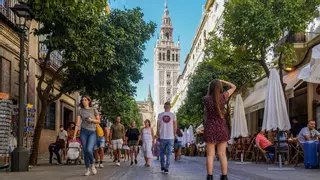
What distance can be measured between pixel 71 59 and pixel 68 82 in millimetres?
3019

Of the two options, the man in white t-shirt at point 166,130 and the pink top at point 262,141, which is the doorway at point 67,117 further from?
the man in white t-shirt at point 166,130

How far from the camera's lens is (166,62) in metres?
148

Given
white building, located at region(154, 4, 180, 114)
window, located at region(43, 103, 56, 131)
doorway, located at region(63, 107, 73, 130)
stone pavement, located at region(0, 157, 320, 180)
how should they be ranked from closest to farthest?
1. stone pavement, located at region(0, 157, 320, 180)
2. window, located at region(43, 103, 56, 131)
3. doorway, located at region(63, 107, 73, 130)
4. white building, located at region(154, 4, 180, 114)

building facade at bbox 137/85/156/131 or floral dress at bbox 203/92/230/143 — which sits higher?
building facade at bbox 137/85/156/131

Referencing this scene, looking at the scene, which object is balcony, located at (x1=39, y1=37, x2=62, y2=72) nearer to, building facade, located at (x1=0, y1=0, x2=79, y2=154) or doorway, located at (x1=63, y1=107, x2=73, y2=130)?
building facade, located at (x1=0, y1=0, x2=79, y2=154)

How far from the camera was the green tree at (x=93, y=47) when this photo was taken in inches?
555

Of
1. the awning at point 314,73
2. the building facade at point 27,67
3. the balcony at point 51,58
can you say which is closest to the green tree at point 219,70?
the awning at point 314,73

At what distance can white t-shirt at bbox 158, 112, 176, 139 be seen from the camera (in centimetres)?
1092

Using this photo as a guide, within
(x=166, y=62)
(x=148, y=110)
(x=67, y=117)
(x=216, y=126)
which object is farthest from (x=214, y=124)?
(x=148, y=110)

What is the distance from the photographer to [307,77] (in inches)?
594

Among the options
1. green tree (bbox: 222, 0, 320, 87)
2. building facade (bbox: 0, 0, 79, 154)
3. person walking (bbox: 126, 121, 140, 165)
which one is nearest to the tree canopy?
green tree (bbox: 222, 0, 320, 87)

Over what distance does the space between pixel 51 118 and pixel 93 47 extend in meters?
11.1

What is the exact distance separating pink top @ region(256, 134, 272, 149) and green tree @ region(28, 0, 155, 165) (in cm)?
557

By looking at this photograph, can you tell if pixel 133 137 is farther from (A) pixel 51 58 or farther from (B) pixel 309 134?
(A) pixel 51 58
